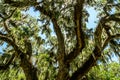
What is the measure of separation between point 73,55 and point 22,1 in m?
2.94

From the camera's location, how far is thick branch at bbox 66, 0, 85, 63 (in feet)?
34.3

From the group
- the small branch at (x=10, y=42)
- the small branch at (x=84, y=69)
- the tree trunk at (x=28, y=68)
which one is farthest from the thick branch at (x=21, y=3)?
the small branch at (x=84, y=69)

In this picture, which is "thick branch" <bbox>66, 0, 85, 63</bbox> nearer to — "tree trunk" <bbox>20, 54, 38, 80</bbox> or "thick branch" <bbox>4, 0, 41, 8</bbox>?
"thick branch" <bbox>4, 0, 41, 8</bbox>

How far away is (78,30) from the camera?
440 inches

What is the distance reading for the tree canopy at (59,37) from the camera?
35.0 feet

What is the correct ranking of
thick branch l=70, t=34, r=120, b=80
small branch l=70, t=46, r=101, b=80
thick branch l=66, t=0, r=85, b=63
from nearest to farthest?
thick branch l=66, t=0, r=85, b=63 < thick branch l=70, t=34, r=120, b=80 < small branch l=70, t=46, r=101, b=80

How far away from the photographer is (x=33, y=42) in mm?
14109

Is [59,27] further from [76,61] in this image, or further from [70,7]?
[76,61]

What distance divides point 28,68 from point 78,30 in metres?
2.59

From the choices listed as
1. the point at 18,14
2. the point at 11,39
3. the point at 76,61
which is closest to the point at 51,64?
the point at 76,61

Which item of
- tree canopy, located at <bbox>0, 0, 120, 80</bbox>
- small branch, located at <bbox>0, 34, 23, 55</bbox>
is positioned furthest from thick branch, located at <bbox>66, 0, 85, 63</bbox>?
small branch, located at <bbox>0, 34, 23, 55</bbox>

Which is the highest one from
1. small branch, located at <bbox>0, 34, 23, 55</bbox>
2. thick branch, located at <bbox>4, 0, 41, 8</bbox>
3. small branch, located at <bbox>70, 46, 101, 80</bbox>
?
thick branch, located at <bbox>4, 0, 41, 8</bbox>

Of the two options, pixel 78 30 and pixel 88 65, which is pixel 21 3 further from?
pixel 88 65

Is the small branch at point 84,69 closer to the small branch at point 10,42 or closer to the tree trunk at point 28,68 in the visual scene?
the tree trunk at point 28,68
